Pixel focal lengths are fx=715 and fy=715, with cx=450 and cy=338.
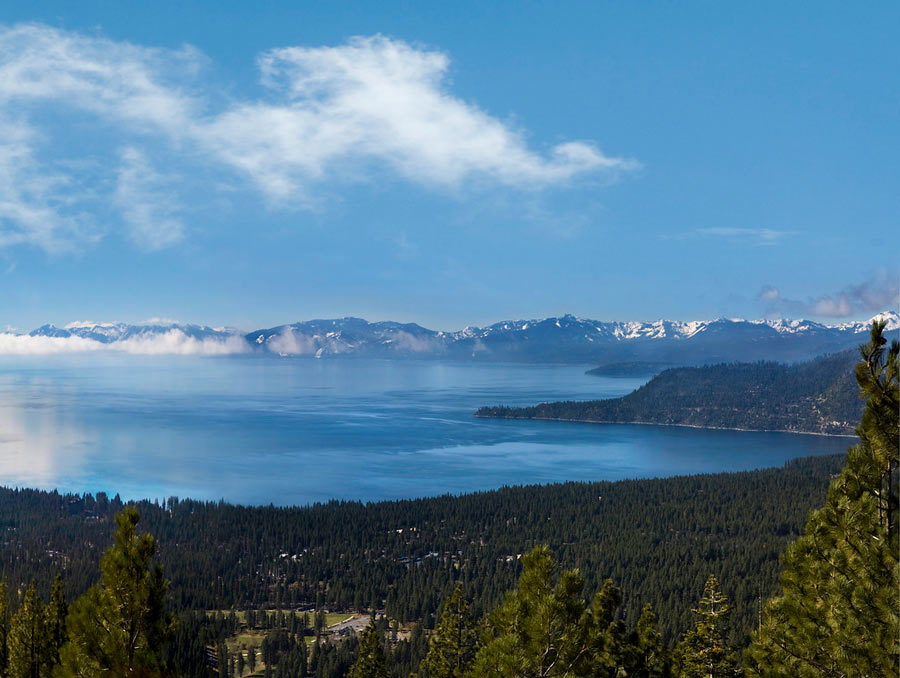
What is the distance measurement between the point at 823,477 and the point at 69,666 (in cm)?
17113

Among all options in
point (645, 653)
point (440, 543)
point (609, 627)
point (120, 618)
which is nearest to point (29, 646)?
point (120, 618)

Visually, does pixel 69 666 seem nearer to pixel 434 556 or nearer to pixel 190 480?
pixel 434 556

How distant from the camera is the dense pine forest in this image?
13.3 metres

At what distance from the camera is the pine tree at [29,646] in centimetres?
3312

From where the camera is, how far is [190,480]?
169125mm

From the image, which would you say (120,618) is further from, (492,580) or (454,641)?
(492,580)

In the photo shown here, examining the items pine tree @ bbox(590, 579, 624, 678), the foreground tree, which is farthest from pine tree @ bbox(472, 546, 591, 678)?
pine tree @ bbox(590, 579, 624, 678)

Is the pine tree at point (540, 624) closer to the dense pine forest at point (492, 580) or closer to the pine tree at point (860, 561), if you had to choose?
the dense pine forest at point (492, 580)

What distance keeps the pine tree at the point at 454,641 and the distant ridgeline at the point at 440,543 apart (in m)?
42.8

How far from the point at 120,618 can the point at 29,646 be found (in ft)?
78.0

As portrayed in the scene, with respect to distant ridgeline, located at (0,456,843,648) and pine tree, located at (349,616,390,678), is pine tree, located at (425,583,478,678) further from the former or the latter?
distant ridgeline, located at (0,456,843,648)

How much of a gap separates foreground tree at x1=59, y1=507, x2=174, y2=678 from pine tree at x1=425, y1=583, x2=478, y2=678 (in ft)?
57.8

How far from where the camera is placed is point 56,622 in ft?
113

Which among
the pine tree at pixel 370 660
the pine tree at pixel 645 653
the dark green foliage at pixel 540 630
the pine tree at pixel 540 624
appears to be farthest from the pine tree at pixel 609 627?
the pine tree at pixel 540 624
